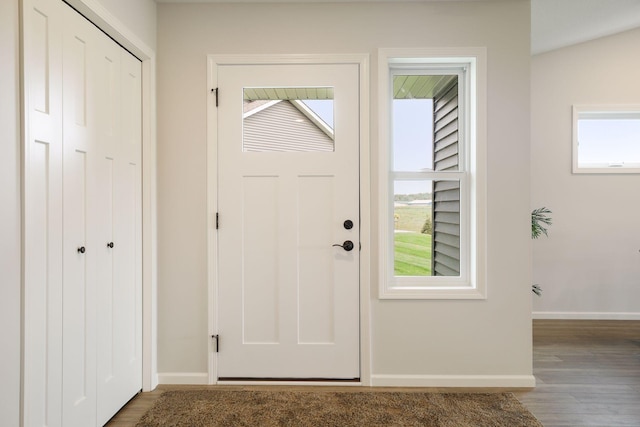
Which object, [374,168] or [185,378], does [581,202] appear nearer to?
[374,168]

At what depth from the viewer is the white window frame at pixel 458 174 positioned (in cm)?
219

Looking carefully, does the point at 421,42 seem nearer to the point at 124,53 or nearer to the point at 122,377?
the point at 124,53

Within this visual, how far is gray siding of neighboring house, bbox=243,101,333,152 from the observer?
223 cm

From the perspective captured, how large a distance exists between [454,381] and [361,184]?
1.39 metres

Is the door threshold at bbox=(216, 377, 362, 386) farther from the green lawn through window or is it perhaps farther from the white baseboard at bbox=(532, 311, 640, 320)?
the white baseboard at bbox=(532, 311, 640, 320)

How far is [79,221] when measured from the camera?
5.17 ft

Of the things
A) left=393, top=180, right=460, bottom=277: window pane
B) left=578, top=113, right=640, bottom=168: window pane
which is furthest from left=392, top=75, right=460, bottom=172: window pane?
left=578, top=113, right=640, bottom=168: window pane

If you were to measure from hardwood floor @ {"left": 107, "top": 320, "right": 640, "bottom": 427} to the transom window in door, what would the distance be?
170cm

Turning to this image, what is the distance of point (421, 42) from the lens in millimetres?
2188

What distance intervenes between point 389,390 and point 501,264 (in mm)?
1077

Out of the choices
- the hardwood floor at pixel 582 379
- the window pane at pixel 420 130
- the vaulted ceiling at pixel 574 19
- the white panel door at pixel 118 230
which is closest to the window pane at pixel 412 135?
the window pane at pixel 420 130

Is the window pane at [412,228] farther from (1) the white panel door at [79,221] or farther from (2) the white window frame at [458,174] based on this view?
(1) the white panel door at [79,221]

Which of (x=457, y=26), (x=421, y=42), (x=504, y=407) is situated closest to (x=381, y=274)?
(x=504, y=407)

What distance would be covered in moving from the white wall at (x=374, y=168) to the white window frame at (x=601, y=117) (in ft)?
5.35
